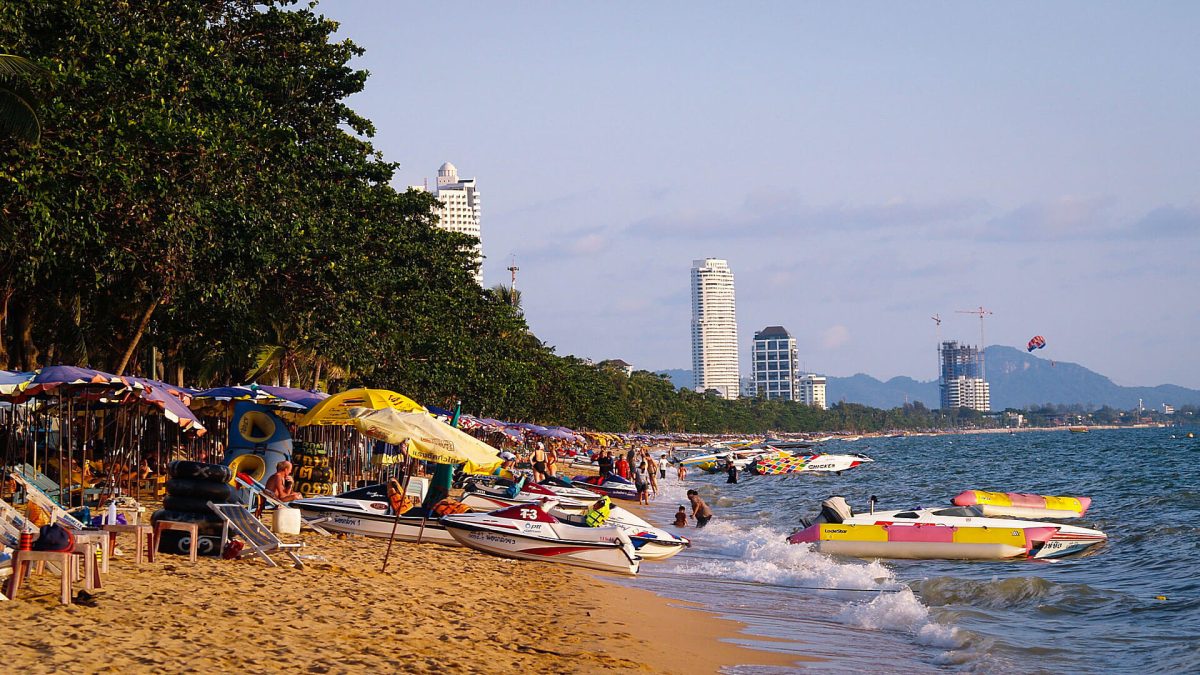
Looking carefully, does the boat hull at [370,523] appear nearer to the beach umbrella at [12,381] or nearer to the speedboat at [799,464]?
the beach umbrella at [12,381]

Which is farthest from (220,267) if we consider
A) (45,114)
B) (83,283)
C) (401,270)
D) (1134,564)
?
(1134,564)

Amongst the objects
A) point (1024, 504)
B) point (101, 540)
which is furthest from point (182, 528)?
point (1024, 504)

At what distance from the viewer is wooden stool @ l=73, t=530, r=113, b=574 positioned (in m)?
10.5

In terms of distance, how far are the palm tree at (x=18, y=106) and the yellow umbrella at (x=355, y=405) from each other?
19.2 ft

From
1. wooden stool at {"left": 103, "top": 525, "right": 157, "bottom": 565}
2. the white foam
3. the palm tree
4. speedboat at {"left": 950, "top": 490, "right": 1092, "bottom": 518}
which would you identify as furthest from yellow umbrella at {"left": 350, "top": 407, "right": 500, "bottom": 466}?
speedboat at {"left": 950, "top": 490, "right": 1092, "bottom": 518}

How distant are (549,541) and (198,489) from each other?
7002 millimetres

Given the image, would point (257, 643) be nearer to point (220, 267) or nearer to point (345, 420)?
point (345, 420)

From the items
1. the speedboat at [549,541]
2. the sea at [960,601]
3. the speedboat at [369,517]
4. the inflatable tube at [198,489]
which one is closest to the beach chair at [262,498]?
the speedboat at [369,517]

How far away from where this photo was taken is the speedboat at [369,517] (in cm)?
1900

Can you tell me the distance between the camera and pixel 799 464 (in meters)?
69.8

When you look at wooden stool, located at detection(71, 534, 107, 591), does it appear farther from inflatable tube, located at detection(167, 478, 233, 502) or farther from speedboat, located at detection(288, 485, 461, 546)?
speedboat, located at detection(288, 485, 461, 546)

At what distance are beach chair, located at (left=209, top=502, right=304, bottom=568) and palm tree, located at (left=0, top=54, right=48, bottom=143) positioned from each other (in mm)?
7087

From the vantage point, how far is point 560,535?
63.2 feet

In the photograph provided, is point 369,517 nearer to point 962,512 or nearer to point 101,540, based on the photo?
point 101,540
